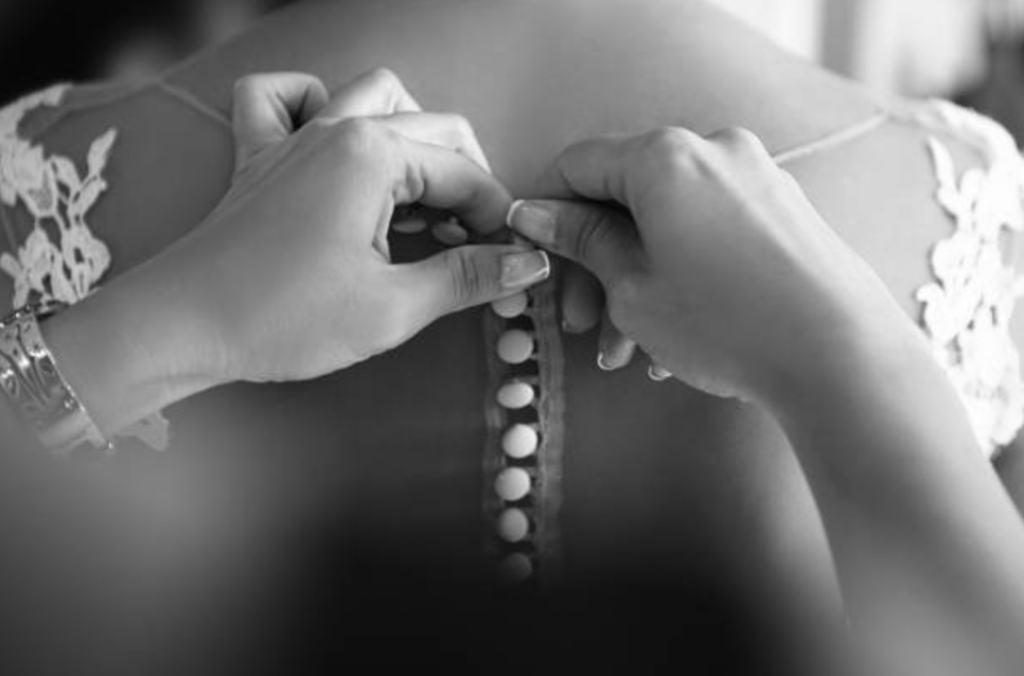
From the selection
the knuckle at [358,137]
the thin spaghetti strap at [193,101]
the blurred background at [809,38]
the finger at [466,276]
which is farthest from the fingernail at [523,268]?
the blurred background at [809,38]

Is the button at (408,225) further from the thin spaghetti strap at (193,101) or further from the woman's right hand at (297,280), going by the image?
the thin spaghetti strap at (193,101)

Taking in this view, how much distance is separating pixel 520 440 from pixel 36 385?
0.97 ft

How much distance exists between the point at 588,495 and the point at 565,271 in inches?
5.8

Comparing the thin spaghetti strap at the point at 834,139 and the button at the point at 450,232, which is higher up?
the thin spaghetti strap at the point at 834,139

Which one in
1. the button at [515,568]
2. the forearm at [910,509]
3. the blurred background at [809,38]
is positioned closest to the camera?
the forearm at [910,509]

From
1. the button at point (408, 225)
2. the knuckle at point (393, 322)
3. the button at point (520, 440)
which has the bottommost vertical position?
the button at point (520, 440)

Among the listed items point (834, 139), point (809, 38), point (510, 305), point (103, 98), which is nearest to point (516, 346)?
point (510, 305)

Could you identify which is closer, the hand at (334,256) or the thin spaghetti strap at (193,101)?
the hand at (334,256)

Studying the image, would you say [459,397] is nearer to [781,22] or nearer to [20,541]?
[20,541]

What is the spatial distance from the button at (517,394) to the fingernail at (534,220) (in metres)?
0.09

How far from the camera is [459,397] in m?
0.83

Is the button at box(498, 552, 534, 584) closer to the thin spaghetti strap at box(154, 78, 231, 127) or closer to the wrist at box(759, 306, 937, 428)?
the wrist at box(759, 306, 937, 428)

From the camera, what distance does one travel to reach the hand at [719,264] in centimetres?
69

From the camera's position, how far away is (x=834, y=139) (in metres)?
0.86
